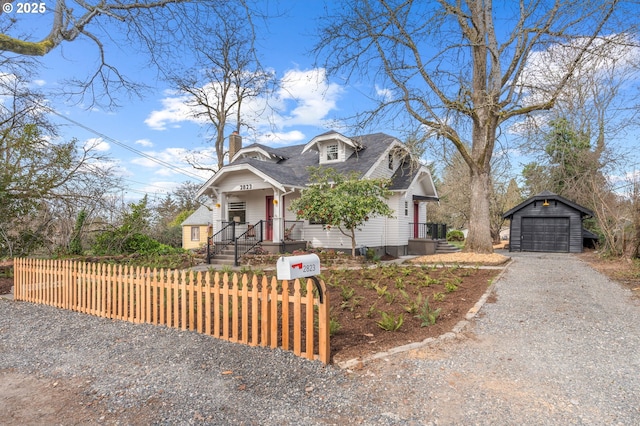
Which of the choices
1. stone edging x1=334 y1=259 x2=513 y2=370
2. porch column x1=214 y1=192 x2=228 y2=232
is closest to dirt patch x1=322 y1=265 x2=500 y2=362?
stone edging x1=334 y1=259 x2=513 y2=370

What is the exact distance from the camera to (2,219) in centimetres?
1135

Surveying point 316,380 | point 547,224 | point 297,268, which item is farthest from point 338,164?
point 316,380

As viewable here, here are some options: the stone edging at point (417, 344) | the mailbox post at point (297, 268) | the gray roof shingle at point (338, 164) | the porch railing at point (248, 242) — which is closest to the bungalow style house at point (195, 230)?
the gray roof shingle at point (338, 164)

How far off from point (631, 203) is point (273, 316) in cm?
1450

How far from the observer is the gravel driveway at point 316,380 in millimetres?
2807

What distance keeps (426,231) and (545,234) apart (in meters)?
6.54

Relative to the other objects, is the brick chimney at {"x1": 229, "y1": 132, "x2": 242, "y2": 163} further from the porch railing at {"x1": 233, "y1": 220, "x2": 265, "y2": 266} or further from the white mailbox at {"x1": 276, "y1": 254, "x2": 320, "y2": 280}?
the white mailbox at {"x1": 276, "y1": 254, "x2": 320, "y2": 280}

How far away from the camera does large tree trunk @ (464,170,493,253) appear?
14484 mm

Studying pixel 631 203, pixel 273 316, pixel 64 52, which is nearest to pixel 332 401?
pixel 273 316

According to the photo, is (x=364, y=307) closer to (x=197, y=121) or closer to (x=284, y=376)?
(x=284, y=376)

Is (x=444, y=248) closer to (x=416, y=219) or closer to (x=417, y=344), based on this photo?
(x=416, y=219)

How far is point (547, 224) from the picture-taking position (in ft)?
66.4

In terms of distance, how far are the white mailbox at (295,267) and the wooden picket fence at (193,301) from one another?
10cm

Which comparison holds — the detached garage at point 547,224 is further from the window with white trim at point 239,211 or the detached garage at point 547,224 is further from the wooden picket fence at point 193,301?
the wooden picket fence at point 193,301
